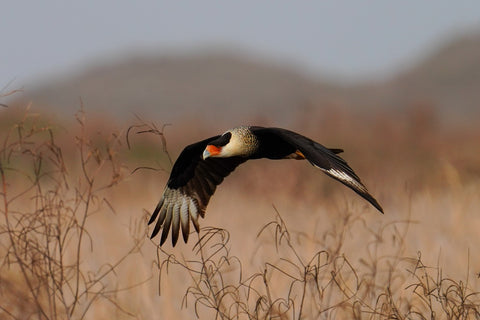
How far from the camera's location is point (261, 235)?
25.7 ft

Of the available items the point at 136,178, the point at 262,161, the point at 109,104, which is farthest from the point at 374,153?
the point at 109,104

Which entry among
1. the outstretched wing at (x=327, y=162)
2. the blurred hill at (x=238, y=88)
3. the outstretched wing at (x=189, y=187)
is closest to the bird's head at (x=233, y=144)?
the outstretched wing at (x=189, y=187)

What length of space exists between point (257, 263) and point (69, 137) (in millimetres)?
10268

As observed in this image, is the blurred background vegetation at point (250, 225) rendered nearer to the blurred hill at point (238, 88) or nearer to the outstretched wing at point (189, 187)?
the outstretched wing at point (189, 187)

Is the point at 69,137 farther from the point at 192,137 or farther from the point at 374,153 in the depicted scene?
the point at 374,153

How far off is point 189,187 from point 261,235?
276cm

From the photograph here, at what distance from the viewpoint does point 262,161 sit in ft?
35.4

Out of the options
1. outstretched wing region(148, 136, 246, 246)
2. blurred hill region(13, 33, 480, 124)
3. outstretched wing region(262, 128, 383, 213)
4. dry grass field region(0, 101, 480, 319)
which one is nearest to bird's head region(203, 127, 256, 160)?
outstretched wing region(148, 136, 246, 246)

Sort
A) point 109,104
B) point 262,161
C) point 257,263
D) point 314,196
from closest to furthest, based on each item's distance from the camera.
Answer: point 257,263, point 314,196, point 262,161, point 109,104

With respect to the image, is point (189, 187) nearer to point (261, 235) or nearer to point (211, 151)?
point (211, 151)

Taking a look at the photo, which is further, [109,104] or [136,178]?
[109,104]

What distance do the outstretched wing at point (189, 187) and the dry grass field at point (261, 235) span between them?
0.20m

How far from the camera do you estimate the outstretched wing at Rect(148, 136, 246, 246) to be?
16.0 feet

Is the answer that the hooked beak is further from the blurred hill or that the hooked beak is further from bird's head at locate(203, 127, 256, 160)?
the blurred hill
